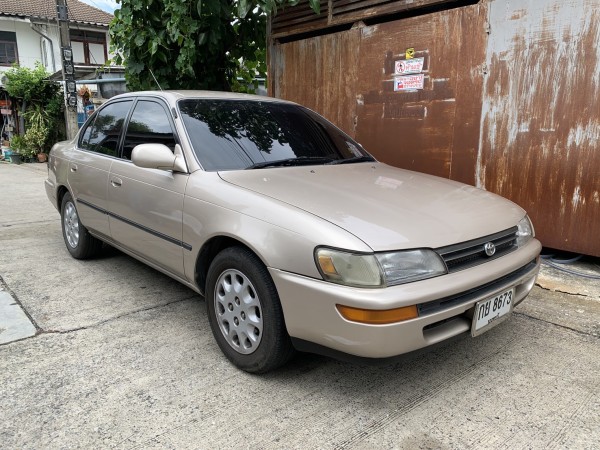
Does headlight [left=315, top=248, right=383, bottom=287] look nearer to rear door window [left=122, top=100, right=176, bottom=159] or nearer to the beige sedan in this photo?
the beige sedan

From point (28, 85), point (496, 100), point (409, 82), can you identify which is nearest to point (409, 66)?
point (409, 82)

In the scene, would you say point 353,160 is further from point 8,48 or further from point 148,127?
point 8,48

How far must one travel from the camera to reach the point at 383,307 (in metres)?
1.96

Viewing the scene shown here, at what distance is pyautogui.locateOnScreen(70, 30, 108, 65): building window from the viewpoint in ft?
77.9

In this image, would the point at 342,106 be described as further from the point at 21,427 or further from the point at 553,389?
the point at 21,427

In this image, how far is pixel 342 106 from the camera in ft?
Answer: 19.0

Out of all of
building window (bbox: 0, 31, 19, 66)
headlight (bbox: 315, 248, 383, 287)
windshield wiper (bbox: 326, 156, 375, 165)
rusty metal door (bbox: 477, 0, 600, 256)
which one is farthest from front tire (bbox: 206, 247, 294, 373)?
building window (bbox: 0, 31, 19, 66)

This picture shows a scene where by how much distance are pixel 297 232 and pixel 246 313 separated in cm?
58

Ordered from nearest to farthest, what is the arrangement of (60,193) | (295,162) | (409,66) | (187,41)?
(295,162) < (60,193) < (409,66) < (187,41)

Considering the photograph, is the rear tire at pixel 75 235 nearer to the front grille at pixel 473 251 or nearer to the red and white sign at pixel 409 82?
the front grille at pixel 473 251

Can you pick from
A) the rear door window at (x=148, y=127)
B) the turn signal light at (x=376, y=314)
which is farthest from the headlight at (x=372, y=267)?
the rear door window at (x=148, y=127)

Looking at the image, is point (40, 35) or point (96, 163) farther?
point (40, 35)

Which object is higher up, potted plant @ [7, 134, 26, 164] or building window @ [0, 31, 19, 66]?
building window @ [0, 31, 19, 66]

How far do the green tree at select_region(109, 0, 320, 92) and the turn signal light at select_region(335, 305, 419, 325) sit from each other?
162 inches
